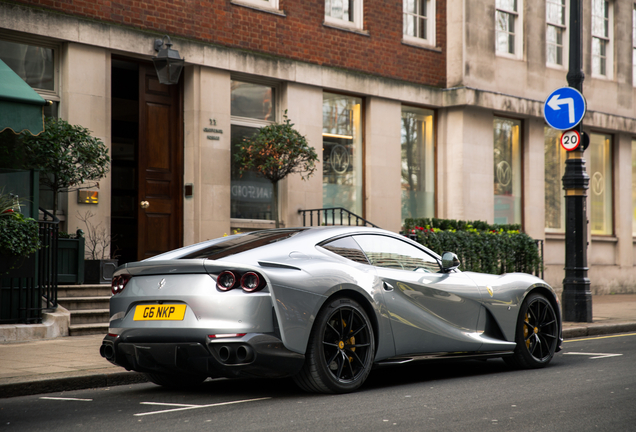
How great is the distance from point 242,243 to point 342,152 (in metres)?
10.2

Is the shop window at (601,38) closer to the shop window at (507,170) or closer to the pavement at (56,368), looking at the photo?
the shop window at (507,170)

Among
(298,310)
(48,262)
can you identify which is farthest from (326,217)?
(298,310)

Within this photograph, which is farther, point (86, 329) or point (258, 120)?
point (258, 120)

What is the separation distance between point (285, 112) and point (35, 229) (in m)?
6.41

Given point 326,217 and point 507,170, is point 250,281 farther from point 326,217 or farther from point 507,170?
point 507,170

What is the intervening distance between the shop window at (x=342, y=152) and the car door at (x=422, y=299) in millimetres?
8870

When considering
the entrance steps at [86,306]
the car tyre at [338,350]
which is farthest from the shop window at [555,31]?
the car tyre at [338,350]

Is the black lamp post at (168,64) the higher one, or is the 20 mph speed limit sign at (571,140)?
the black lamp post at (168,64)

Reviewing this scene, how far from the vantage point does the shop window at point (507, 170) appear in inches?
746

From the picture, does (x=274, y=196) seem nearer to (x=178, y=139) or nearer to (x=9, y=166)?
(x=178, y=139)

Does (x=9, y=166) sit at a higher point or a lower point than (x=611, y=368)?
higher

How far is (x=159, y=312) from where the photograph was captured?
225 inches

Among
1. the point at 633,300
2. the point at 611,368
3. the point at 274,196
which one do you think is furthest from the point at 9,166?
the point at 633,300

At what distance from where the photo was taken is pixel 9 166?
10.9 meters
